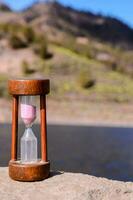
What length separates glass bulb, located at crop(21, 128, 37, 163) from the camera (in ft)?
27.5

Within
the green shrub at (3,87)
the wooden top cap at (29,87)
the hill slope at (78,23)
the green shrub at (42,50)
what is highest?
the hill slope at (78,23)

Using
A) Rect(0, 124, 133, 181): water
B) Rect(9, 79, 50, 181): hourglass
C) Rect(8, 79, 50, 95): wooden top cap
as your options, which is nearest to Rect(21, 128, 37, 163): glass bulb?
Rect(9, 79, 50, 181): hourglass

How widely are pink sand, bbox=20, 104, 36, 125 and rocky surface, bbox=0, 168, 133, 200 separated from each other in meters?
0.77

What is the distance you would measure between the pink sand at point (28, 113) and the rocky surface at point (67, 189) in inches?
30.4

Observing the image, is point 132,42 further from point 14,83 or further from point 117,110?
point 14,83

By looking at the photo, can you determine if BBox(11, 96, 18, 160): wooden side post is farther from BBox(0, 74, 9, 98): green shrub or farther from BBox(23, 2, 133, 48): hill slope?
BBox(23, 2, 133, 48): hill slope

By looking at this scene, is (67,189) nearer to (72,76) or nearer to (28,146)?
(28,146)

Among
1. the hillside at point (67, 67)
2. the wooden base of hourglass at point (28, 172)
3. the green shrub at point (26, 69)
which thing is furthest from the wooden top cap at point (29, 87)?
the green shrub at point (26, 69)

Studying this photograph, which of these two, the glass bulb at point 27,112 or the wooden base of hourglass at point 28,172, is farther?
the wooden base of hourglass at point 28,172

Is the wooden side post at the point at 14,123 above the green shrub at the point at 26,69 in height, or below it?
below

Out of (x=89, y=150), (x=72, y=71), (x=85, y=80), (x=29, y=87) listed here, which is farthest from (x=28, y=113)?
(x=72, y=71)

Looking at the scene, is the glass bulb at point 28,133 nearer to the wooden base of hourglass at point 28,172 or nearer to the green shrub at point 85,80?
the wooden base of hourglass at point 28,172

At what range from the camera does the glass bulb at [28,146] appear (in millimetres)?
8375

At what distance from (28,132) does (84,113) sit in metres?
26.7
